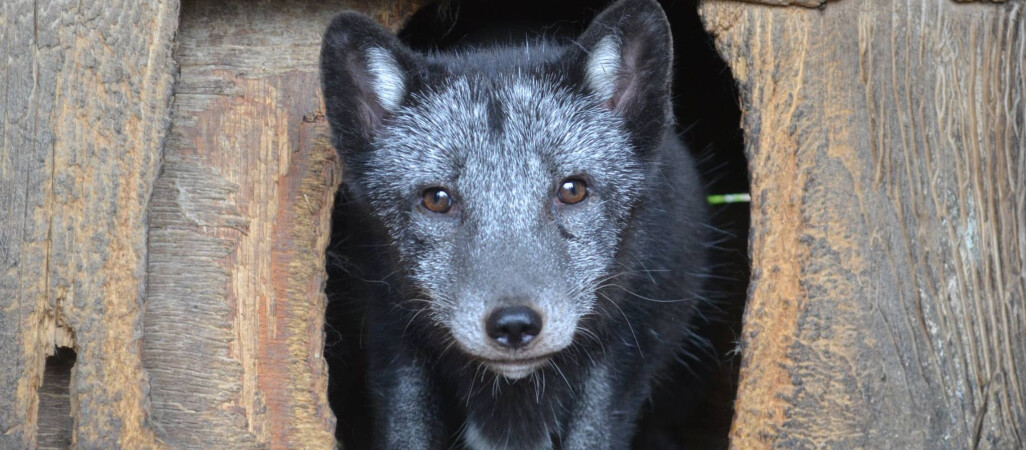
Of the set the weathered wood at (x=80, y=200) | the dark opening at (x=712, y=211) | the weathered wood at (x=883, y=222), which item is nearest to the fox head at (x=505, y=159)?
the weathered wood at (x=883, y=222)

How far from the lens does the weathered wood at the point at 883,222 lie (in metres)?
3.64

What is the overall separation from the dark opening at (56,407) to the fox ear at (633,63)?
2.23 m

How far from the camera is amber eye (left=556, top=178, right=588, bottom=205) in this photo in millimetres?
3836

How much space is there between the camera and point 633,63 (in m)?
3.97

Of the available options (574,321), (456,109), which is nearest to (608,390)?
(574,321)

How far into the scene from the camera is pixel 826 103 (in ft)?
12.2

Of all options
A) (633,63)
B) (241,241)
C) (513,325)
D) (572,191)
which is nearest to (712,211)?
(633,63)

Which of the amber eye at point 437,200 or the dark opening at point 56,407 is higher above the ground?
the amber eye at point 437,200

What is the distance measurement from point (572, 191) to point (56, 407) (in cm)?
204

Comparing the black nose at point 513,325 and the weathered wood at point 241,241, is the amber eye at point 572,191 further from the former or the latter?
the weathered wood at point 241,241

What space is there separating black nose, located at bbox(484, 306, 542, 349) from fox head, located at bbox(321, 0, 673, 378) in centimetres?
1

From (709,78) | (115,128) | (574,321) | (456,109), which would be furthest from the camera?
(709,78)

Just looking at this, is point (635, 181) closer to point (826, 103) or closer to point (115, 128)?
point (826, 103)

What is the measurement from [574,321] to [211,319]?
1342 millimetres
